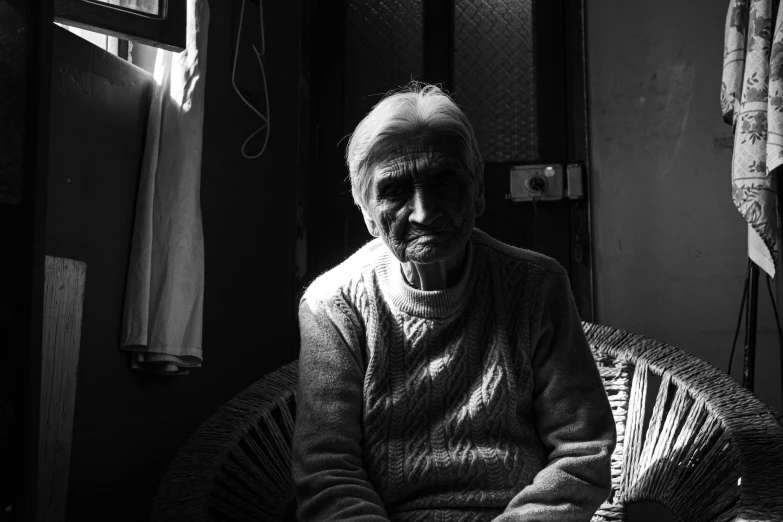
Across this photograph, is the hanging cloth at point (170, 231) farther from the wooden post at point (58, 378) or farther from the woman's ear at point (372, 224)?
the woman's ear at point (372, 224)

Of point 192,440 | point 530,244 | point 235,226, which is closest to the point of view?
point 192,440

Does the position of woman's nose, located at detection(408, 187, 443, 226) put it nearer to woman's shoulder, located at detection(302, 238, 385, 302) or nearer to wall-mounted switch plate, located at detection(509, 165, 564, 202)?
woman's shoulder, located at detection(302, 238, 385, 302)

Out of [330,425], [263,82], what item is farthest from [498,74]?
[330,425]

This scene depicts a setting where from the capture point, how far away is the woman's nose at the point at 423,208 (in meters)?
1.28

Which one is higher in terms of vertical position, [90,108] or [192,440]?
[90,108]

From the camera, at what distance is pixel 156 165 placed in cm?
205

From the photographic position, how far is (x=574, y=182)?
2777 mm

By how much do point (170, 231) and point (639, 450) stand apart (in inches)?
50.0

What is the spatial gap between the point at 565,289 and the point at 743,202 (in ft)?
2.93

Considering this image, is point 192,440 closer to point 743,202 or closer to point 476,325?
point 476,325

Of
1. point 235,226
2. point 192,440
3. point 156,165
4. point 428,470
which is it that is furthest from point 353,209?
point 428,470

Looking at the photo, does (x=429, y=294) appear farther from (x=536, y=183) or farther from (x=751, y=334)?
(x=536, y=183)

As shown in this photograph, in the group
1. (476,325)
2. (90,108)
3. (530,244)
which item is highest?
(90,108)

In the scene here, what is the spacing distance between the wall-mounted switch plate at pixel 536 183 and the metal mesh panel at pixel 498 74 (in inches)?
2.3
